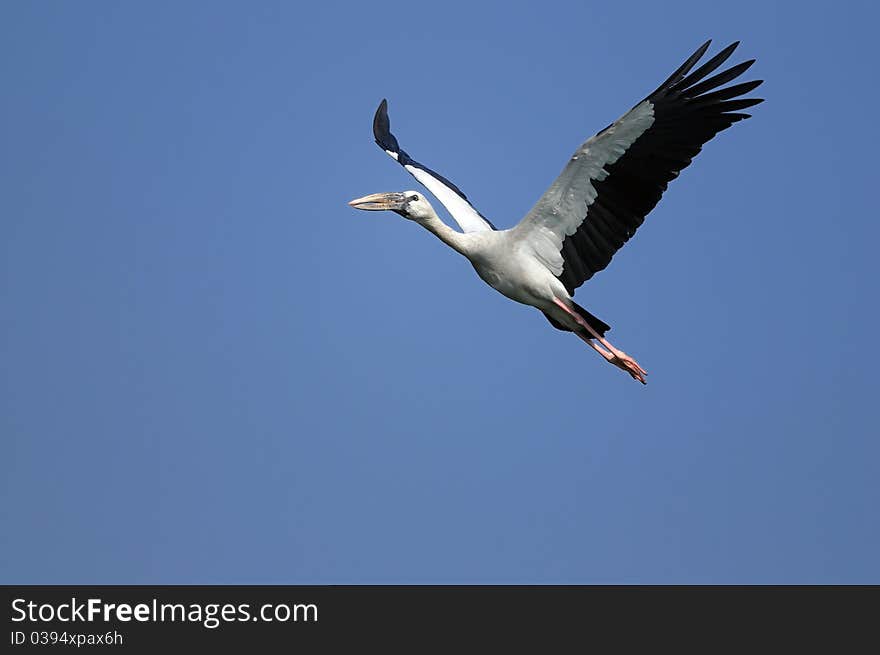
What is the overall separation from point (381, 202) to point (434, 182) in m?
2.44

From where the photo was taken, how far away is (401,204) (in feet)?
61.3

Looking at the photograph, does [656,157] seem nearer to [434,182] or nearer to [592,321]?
[592,321]

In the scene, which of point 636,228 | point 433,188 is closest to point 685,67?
point 636,228

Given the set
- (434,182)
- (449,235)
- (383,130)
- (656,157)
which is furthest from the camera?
(383,130)

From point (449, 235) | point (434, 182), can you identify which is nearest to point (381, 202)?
point (449, 235)

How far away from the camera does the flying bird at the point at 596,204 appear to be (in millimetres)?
16625

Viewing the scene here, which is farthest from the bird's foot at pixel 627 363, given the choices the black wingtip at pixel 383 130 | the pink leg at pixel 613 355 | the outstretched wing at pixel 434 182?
the black wingtip at pixel 383 130

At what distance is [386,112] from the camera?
23.8 m

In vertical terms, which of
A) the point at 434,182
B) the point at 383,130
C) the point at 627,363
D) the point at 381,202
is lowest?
the point at 627,363

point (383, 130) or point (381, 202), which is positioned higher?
point (383, 130)

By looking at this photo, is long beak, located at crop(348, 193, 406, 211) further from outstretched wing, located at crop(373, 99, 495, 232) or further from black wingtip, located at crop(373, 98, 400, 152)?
black wingtip, located at crop(373, 98, 400, 152)

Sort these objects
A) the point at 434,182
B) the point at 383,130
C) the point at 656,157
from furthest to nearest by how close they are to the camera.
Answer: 1. the point at 383,130
2. the point at 434,182
3. the point at 656,157

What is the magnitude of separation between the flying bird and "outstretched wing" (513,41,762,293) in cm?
1

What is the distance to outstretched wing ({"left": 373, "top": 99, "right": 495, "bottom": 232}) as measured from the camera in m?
19.8
